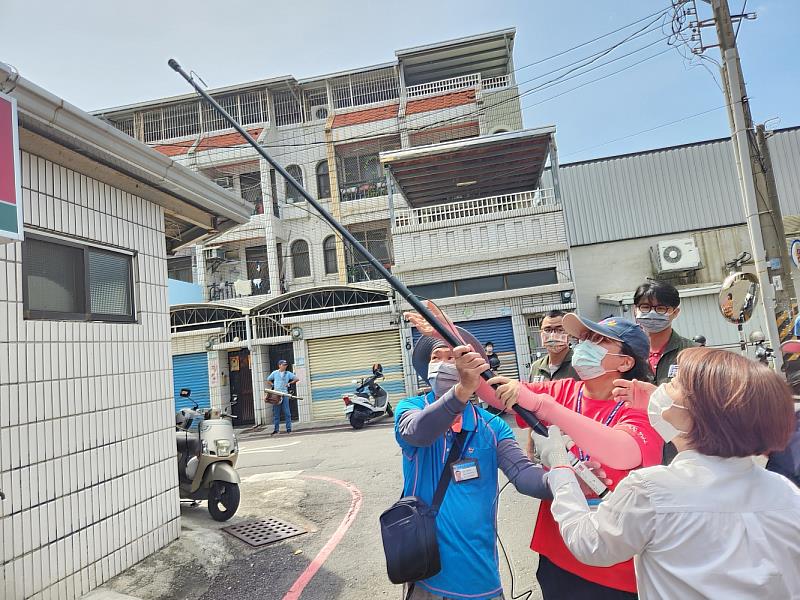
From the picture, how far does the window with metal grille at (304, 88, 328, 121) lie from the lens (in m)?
20.4

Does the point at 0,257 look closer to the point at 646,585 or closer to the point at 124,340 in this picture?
the point at 124,340

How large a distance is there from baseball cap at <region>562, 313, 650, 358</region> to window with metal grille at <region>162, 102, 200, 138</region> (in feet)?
69.5

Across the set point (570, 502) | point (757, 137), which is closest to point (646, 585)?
point (570, 502)

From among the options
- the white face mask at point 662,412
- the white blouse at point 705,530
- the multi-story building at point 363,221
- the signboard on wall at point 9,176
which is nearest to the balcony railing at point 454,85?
the multi-story building at point 363,221

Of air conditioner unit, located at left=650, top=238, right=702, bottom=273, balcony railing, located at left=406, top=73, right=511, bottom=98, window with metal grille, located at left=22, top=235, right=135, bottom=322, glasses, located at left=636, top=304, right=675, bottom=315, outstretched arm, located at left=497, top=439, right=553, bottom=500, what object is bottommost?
outstretched arm, located at left=497, top=439, right=553, bottom=500

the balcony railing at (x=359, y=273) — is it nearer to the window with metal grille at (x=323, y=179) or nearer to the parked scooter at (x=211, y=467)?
the window with metal grille at (x=323, y=179)

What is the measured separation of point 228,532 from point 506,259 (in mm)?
10960

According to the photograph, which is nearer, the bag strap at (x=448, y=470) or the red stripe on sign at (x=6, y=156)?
the bag strap at (x=448, y=470)

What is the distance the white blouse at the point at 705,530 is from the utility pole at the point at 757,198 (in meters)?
7.22

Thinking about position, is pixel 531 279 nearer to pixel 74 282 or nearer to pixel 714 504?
pixel 74 282

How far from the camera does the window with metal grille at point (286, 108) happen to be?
66.4 feet

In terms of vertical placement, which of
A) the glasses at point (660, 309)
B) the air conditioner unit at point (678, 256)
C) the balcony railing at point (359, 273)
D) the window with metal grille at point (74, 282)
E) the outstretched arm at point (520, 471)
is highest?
the balcony railing at point (359, 273)

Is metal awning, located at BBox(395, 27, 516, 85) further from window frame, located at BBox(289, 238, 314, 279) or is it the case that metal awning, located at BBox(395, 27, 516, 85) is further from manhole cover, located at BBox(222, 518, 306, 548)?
manhole cover, located at BBox(222, 518, 306, 548)

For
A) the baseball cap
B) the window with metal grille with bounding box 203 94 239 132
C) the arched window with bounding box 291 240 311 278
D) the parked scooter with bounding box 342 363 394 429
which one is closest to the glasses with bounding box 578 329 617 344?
the baseball cap
